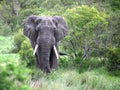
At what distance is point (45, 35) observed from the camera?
11.9 metres

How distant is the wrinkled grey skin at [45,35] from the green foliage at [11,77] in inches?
267

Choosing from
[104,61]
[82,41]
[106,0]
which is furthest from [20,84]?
[106,0]

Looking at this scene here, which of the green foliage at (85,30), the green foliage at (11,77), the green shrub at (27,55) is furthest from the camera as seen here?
the green foliage at (85,30)

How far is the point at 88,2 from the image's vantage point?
96.2 ft

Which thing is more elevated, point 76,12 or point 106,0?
point 76,12

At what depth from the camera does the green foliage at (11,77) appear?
4668mm

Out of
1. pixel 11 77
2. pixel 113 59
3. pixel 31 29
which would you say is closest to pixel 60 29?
pixel 31 29

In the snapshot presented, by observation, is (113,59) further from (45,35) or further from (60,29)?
(45,35)

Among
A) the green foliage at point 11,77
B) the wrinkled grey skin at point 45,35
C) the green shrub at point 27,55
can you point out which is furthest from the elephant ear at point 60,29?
the green foliage at point 11,77

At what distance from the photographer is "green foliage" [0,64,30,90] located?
4668 millimetres

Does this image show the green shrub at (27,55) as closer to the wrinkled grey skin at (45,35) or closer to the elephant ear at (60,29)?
the wrinkled grey skin at (45,35)

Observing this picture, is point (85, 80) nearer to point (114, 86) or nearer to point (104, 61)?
point (114, 86)

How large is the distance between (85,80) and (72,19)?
6.46m

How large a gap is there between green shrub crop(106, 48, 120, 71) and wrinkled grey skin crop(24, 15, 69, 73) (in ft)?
5.26
